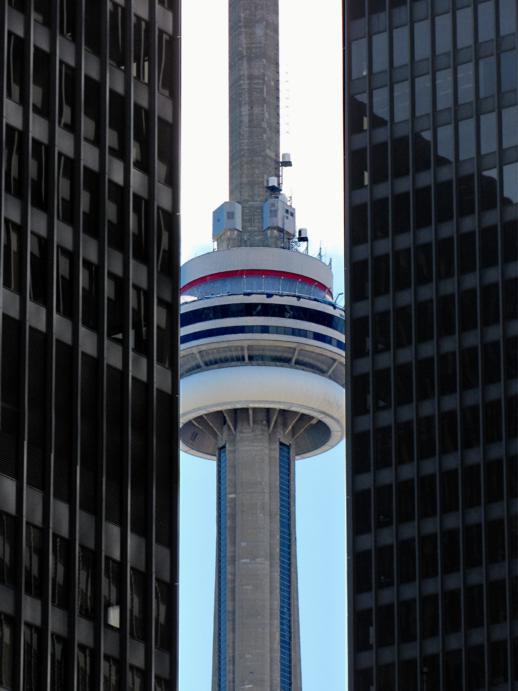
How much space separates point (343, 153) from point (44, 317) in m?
62.7

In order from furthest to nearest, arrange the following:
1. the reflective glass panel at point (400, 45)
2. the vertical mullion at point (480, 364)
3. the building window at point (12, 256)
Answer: the reflective glass panel at point (400, 45) < the vertical mullion at point (480, 364) < the building window at point (12, 256)

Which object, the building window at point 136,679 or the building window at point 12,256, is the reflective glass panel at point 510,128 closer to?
the building window at point 12,256

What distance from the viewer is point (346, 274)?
140125 mm

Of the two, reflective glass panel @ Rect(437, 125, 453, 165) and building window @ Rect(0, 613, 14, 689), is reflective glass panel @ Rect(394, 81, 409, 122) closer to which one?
reflective glass panel @ Rect(437, 125, 453, 165)

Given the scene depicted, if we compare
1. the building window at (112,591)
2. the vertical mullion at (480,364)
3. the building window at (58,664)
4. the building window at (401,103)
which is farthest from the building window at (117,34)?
the building window at (401,103)

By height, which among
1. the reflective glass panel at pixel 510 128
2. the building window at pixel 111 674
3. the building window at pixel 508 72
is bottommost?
the building window at pixel 111 674

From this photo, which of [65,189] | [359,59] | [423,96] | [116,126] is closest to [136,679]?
[65,189]

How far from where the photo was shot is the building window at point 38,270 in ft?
274

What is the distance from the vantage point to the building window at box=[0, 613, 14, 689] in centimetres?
7606

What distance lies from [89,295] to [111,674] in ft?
46.3

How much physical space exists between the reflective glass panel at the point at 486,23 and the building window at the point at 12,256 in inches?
2399

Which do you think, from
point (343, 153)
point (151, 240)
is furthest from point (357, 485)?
point (151, 240)

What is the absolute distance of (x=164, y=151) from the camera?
9300 centimetres

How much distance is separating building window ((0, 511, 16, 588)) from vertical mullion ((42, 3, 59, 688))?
1668 millimetres
